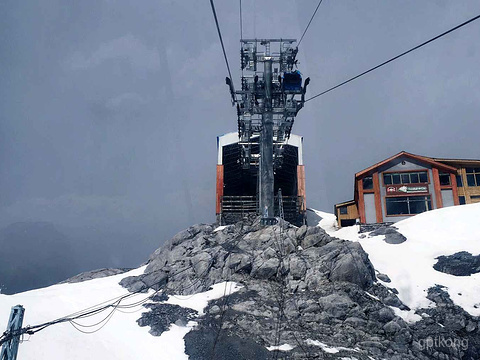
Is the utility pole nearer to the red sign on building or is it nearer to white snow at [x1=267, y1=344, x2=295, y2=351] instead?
white snow at [x1=267, y1=344, x2=295, y2=351]

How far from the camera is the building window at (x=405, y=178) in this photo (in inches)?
1594

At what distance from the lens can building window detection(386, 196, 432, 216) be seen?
131 feet

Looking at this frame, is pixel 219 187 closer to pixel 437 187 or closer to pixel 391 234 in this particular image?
pixel 391 234

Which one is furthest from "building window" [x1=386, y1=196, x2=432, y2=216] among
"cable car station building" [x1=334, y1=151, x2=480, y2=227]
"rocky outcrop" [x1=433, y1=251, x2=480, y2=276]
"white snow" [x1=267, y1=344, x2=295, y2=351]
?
"white snow" [x1=267, y1=344, x2=295, y2=351]

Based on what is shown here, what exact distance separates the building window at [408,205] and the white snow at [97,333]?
24453 millimetres

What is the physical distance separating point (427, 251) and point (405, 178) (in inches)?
568

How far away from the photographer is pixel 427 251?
28422 mm

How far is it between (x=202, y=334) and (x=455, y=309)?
15.5m

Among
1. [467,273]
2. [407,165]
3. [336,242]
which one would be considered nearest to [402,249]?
[467,273]

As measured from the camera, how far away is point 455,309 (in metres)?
21.3

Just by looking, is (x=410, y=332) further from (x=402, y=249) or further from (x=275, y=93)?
(x=275, y=93)

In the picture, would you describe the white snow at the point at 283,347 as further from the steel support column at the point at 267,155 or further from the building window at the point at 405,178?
the building window at the point at 405,178

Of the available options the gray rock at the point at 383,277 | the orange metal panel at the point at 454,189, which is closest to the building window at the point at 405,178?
the orange metal panel at the point at 454,189

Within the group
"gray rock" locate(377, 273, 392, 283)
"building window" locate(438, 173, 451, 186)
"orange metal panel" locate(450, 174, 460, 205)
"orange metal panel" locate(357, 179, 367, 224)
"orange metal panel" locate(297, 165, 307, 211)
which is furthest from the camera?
"orange metal panel" locate(297, 165, 307, 211)
